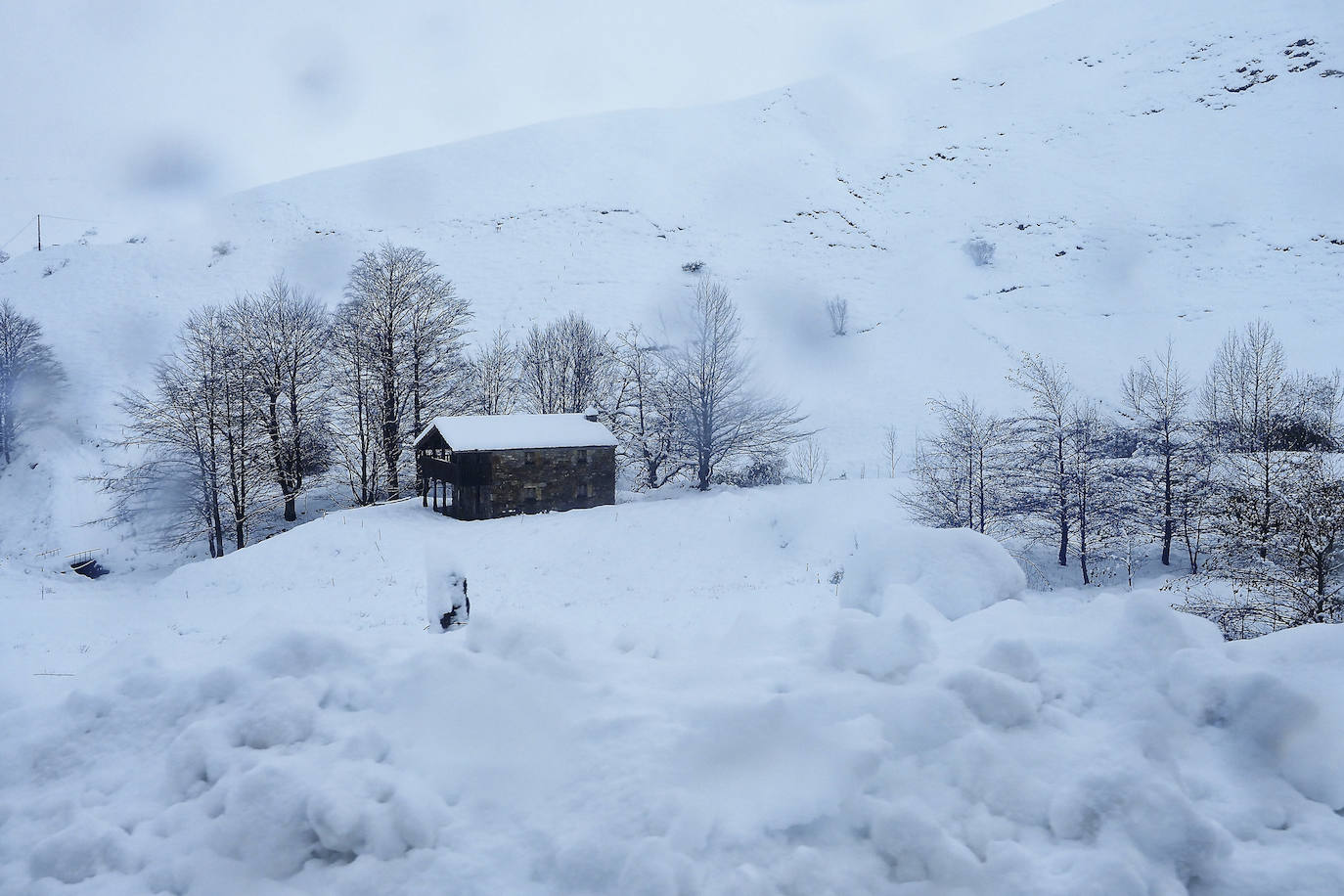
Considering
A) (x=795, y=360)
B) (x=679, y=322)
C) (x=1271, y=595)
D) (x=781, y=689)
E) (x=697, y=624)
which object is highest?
(x=679, y=322)

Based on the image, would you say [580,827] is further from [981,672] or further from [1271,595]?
[1271,595]

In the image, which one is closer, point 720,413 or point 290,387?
point 290,387

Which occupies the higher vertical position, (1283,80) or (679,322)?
(1283,80)

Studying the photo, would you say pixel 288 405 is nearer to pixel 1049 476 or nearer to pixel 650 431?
pixel 650 431

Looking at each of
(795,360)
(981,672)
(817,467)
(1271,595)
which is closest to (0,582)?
(981,672)

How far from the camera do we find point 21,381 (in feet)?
98.6

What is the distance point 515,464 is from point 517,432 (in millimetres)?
1279

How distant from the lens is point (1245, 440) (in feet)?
64.4

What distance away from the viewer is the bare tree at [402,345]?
84.6 feet

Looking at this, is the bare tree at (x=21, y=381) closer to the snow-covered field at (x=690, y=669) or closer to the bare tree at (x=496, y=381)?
the snow-covered field at (x=690, y=669)

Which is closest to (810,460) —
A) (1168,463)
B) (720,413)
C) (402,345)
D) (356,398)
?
(720,413)

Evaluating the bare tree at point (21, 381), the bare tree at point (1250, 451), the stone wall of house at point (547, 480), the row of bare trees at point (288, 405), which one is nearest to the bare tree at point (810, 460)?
the stone wall of house at point (547, 480)

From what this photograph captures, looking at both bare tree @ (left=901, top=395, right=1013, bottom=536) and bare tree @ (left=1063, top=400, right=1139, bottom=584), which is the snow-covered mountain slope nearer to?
bare tree @ (left=901, top=395, right=1013, bottom=536)

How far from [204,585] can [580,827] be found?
17.9 meters
